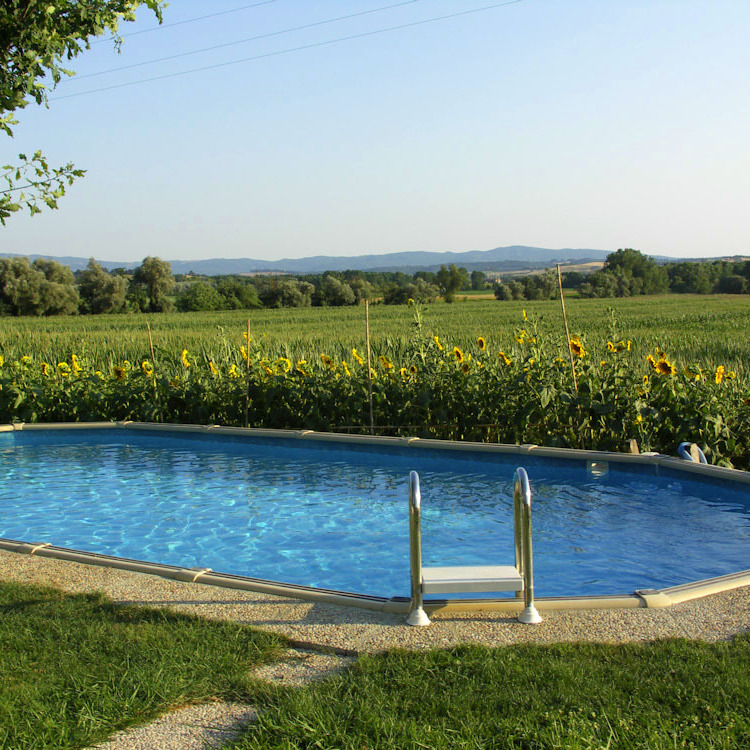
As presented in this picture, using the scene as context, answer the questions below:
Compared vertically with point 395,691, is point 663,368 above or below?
above

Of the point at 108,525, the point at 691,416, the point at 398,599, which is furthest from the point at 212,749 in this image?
the point at 691,416

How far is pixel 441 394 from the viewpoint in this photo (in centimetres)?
942

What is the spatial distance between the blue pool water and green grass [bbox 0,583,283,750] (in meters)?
2.09

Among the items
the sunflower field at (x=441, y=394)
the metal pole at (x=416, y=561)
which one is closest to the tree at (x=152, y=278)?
the sunflower field at (x=441, y=394)

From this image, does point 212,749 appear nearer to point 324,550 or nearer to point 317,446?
point 324,550

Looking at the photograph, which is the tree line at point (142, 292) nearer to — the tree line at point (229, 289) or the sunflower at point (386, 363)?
the tree line at point (229, 289)

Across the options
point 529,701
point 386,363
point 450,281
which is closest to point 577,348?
point 386,363

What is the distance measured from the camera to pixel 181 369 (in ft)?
38.4

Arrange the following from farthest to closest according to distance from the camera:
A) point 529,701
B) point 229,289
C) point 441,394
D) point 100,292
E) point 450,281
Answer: point 450,281 < point 229,289 < point 100,292 < point 441,394 < point 529,701

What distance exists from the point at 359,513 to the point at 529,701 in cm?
455

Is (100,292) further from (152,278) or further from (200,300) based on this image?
(200,300)

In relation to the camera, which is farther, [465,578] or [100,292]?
[100,292]

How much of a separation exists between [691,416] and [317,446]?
4.01 meters

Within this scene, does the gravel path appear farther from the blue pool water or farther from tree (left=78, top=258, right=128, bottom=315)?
tree (left=78, top=258, right=128, bottom=315)
